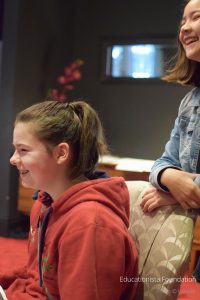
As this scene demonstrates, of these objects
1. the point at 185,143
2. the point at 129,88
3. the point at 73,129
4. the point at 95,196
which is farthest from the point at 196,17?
the point at 129,88

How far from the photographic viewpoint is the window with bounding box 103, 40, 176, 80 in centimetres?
375

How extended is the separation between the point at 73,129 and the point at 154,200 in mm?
310

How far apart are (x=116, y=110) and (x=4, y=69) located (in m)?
1.21

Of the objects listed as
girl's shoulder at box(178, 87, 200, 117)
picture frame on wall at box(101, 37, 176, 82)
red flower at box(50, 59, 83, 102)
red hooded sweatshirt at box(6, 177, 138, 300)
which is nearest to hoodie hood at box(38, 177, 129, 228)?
red hooded sweatshirt at box(6, 177, 138, 300)

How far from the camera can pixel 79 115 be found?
1.10 m

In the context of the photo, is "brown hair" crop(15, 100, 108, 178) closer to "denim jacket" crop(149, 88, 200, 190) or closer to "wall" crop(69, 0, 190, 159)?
"denim jacket" crop(149, 88, 200, 190)

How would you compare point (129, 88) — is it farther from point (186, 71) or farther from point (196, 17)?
point (196, 17)

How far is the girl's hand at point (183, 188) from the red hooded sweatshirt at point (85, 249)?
13cm

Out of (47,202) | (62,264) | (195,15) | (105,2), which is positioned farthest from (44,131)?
(105,2)

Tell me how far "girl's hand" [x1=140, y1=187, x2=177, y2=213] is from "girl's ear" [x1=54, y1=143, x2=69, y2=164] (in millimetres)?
271

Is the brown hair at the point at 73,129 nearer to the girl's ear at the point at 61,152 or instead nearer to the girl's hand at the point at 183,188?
the girl's ear at the point at 61,152

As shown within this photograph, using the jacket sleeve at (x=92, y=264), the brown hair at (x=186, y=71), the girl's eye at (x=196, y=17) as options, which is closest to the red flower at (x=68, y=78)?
the brown hair at (x=186, y=71)

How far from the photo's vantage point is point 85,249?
2.75 feet

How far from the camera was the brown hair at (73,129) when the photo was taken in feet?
3.44
